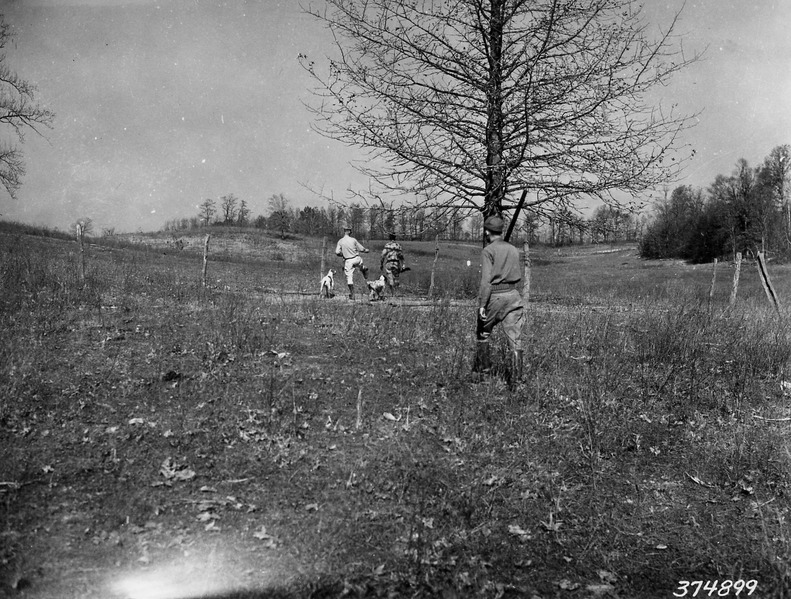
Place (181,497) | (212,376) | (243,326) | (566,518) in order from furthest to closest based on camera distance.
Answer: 1. (243,326)
2. (212,376)
3. (566,518)
4. (181,497)

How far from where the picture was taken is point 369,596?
12.0 feet

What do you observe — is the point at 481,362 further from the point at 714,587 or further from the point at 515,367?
the point at 714,587

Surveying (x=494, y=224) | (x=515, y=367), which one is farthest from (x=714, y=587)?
(x=494, y=224)

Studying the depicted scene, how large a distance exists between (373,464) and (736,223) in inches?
2704

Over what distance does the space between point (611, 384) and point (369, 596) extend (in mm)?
5369

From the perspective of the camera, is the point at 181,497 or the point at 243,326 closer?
the point at 181,497

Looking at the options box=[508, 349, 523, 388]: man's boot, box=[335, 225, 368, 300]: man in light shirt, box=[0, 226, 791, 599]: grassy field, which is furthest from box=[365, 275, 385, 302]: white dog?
A: box=[508, 349, 523, 388]: man's boot

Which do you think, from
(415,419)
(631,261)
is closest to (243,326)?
(415,419)

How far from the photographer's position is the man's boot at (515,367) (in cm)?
712

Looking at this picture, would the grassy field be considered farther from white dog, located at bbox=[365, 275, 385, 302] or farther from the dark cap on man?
white dog, located at bbox=[365, 275, 385, 302]

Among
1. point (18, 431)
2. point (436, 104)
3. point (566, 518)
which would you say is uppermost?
point (436, 104)

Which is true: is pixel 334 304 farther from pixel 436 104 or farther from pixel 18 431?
pixel 18 431

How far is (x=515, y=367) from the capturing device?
23.4 feet

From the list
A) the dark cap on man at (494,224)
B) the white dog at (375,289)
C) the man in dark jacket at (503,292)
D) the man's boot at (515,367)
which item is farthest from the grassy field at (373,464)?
the white dog at (375,289)
